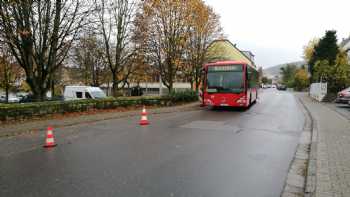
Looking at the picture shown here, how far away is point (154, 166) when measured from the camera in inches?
199

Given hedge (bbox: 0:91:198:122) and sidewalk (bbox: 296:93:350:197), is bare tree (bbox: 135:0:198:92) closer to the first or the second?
hedge (bbox: 0:91:198:122)

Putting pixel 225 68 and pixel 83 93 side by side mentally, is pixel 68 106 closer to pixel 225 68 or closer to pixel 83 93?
pixel 83 93

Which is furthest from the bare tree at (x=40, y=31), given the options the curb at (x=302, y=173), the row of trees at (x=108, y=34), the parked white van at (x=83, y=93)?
the curb at (x=302, y=173)

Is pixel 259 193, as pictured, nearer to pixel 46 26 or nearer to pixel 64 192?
pixel 64 192

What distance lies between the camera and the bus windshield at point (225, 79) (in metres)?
15.4

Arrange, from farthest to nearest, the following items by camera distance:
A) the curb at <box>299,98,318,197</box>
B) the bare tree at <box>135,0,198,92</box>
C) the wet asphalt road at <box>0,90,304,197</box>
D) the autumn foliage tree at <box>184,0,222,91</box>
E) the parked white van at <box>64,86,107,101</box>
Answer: the autumn foliage tree at <box>184,0,222,91</box>
the parked white van at <box>64,86,107,101</box>
the bare tree at <box>135,0,198,92</box>
the wet asphalt road at <box>0,90,304,197</box>
the curb at <box>299,98,318,197</box>

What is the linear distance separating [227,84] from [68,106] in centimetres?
995

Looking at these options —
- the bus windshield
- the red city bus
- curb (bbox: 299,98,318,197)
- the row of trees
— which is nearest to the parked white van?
the row of trees

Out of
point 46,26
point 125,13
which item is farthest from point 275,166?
point 125,13

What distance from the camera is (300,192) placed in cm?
383

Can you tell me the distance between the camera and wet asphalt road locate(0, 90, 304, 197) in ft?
12.8

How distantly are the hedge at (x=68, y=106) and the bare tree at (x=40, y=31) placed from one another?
3.07 meters

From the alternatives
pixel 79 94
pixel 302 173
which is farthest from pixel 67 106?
pixel 302 173

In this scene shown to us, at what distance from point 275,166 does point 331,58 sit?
47812 mm
